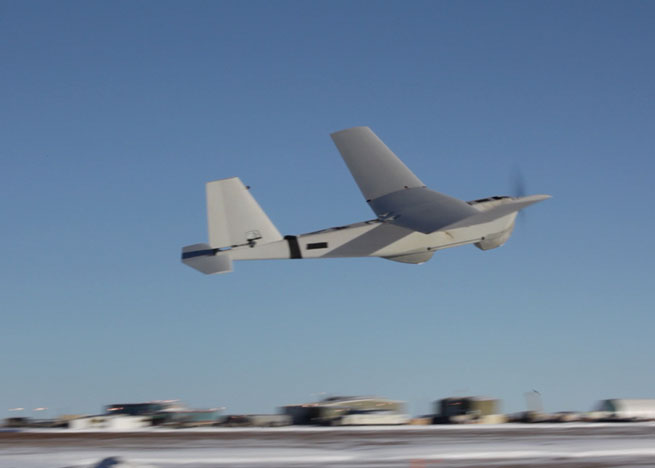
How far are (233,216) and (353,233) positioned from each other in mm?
6726

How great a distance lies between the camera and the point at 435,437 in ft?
129

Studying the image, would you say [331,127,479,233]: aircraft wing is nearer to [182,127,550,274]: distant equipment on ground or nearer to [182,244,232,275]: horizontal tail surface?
[182,127,550,274]: distant equipment on ground

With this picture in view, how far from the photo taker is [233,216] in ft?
139

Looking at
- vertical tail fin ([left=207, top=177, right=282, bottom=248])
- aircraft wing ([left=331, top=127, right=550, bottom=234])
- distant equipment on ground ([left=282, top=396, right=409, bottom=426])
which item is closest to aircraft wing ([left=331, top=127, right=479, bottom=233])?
aircraft wing ([left=331, top=127, right=550, bottom=234])

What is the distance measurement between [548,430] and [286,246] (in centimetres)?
1896

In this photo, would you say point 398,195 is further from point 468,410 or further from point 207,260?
point 468,410

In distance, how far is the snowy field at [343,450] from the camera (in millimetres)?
27234

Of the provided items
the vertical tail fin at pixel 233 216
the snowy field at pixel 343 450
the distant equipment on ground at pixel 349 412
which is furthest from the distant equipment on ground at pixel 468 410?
the vertical tail fin at pixel 233 216

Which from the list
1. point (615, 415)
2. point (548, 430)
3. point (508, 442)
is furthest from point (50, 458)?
point (615, 415)

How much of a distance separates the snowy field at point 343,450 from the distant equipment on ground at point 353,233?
9918mm

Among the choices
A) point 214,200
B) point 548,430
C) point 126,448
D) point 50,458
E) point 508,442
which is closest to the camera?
point 50,458

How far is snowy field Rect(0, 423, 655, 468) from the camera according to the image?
27234 millimetres

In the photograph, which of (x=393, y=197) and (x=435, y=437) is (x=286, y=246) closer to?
(x=393, y=197)

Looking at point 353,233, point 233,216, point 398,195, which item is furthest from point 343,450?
point 398,195
